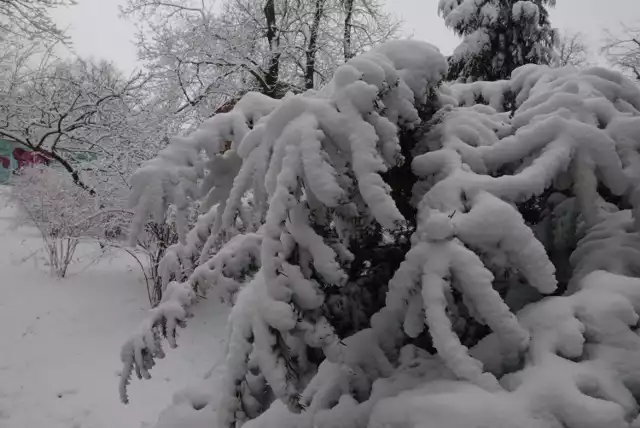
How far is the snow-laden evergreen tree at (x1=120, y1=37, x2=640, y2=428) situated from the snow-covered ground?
11.3 ft

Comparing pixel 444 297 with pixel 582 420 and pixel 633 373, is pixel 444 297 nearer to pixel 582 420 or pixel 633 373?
pixel 582 420

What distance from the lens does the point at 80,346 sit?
5914 mm

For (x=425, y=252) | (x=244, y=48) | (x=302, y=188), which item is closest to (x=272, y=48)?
(x=244, y=48)

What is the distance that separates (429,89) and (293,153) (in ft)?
2.46

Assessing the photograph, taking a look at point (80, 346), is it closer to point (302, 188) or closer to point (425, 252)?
point (302, 188)

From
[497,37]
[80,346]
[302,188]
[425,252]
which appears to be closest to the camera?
[425,252]

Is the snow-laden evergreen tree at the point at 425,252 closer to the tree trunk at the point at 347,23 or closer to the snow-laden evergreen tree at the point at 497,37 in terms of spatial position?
the snow-laden evergreen tree at the point at 497,37

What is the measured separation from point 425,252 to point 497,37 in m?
7.77

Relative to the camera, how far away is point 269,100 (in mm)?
1956

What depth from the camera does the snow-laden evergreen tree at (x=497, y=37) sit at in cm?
756

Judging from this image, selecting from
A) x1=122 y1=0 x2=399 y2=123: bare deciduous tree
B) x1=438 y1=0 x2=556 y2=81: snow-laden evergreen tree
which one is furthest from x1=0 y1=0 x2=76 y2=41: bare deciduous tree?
x1=438 y1=0 x2=556 y2=81: snow-laden evergreen tree

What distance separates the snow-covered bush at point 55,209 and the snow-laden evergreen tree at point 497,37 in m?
6.73

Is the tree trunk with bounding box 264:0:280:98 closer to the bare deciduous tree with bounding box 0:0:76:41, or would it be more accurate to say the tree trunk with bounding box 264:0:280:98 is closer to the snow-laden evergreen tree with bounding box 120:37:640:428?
the bare deciduous tree with bounding box 0:0:76:41

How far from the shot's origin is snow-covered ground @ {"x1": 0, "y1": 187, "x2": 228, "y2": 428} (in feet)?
15.1
